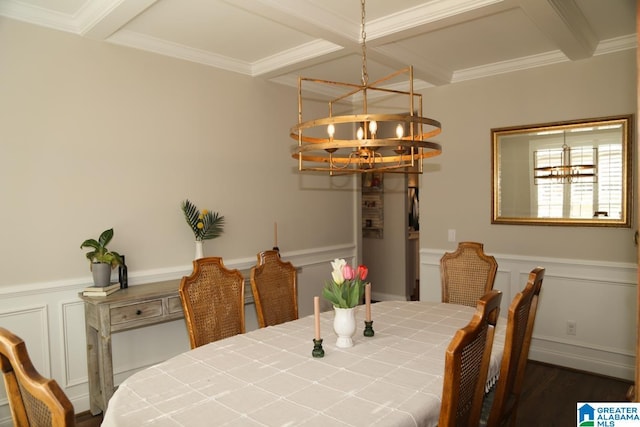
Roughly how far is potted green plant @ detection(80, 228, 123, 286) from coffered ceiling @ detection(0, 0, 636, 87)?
4.52 ft

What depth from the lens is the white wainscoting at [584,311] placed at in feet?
11.3

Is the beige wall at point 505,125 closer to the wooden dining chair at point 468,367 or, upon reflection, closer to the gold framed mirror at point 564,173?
the gold framed mirror at point 564,173

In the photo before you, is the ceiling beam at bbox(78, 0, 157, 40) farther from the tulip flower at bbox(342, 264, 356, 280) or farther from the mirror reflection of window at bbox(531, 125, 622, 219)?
the mirror reflection of window at bbox(531, 125, 622, 219)

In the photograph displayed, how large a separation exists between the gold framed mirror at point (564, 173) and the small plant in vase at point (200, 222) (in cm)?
252

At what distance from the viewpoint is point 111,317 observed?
2.75m

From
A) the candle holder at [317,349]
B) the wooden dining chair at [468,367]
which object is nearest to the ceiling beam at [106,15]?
the candle holder at [317,349]

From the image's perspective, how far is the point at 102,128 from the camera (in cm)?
311

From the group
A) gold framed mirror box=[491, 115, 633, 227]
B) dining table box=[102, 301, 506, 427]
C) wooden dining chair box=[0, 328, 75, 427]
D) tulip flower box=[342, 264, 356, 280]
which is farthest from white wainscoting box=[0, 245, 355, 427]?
gold framed mirror box=[491, 115, 633, 227]

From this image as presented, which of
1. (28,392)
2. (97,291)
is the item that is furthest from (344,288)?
(97,291)

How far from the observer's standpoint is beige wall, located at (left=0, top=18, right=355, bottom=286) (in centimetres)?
→ 276

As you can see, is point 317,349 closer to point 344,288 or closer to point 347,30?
point 344,288

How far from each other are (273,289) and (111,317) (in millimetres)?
1017

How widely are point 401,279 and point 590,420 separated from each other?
12.2 feet
